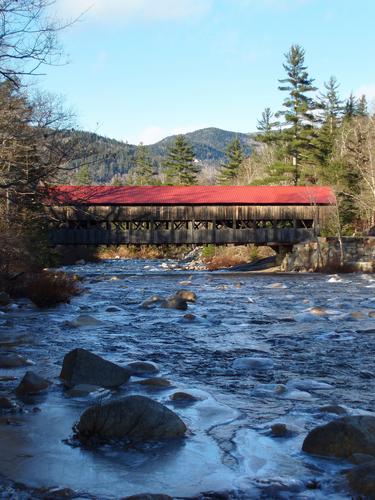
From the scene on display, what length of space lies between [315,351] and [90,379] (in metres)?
2.83

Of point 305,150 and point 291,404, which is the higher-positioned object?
point 305,150

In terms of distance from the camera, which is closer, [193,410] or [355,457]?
[355,457]

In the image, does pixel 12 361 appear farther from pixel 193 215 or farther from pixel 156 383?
pixel 193 215

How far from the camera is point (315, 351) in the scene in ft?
21.6

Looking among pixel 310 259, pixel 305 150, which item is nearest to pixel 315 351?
pixel 310 259

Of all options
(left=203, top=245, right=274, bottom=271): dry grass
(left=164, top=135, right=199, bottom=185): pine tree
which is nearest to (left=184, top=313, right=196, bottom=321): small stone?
(left=203, top=245, right=274, bottom=271): dry grass

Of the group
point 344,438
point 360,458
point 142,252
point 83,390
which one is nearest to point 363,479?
point 360,458

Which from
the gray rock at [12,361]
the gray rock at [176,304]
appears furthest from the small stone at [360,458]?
the gray rock at [176,304]

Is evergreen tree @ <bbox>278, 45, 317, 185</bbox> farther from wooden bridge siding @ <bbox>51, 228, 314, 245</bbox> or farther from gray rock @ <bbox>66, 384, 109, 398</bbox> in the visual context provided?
gray rock @ <bbox>66, 384, 109, 398</bbox>

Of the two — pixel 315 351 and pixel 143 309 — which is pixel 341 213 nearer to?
pixel 143 309

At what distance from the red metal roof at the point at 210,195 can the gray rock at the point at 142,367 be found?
20.2m

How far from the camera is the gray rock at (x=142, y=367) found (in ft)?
18.3

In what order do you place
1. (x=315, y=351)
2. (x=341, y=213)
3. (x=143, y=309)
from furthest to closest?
(x=341, y=213) < (x=143, y=309) < (x=315, y=351)

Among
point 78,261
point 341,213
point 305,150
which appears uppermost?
point 305,150
